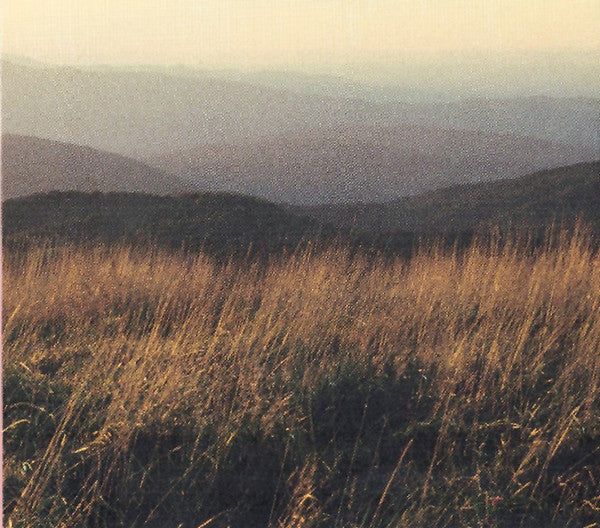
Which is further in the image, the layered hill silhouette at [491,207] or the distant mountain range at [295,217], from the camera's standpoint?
the layered hill silhouette at [491,207]

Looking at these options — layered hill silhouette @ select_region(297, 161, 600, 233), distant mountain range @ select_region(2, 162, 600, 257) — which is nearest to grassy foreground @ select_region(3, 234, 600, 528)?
distant mountain range @ select_region(2, 162, 600, 257)

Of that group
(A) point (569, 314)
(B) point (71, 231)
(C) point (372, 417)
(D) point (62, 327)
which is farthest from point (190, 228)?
(C) point (372, 417)

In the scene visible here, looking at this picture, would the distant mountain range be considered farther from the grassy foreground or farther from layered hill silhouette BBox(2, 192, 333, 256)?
the grassy foreground

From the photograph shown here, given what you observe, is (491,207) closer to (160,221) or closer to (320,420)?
(160,221)

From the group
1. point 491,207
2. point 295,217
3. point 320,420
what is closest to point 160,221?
point 295,217

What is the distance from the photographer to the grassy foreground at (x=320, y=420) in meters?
3.53

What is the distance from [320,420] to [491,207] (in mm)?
18192

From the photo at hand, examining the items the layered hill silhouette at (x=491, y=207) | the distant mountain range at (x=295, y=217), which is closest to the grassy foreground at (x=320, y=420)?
the distant mountain range at (x=295, y=217)

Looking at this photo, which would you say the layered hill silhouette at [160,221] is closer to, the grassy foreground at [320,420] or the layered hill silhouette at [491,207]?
the layered hill silhouette at [491,207]

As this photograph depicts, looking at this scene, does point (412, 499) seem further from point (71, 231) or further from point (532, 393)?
point (71, 231)

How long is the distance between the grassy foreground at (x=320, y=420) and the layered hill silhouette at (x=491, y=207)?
1167cm

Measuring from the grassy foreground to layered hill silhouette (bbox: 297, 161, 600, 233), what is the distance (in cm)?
1167

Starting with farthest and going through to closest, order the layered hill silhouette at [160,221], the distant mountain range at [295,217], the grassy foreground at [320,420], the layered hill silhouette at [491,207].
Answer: the layered hill silhouette at [491,207]
the distant mountain range at [295,217]
the layered hill silhouette at [160,221]
the grassy foreground at [320,420]

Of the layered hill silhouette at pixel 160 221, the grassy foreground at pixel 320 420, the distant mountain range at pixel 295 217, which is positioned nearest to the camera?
the grassy foreground at pixel 320 420
